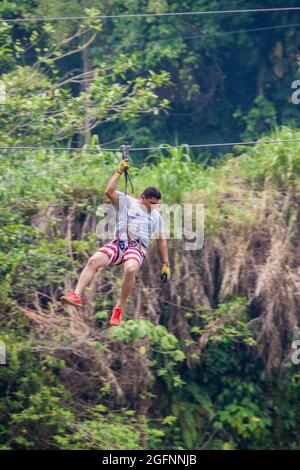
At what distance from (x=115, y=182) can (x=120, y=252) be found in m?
0.70

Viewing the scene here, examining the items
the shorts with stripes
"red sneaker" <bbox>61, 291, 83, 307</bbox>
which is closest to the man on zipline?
the shorts with stripes

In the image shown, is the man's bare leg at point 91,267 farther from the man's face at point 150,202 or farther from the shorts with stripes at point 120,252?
the man's face at point 150,202

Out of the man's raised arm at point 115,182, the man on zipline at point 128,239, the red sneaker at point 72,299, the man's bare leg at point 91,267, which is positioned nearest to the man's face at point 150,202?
A: the man on zipline at point 128,239

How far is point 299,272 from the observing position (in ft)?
42.7

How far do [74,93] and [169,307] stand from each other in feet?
20.4

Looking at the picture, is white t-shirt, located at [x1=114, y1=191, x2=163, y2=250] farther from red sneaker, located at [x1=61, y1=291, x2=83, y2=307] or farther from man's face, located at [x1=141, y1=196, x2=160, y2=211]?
red sneaker, located at [x1=61, y1=291, x2=83, y2=307]

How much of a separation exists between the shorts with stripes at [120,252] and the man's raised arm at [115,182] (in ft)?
1.27

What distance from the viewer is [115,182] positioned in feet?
30.4

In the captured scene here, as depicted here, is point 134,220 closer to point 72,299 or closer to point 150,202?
point 150,202

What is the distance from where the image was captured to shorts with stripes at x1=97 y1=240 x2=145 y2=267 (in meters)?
9.59

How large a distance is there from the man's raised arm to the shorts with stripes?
0.39 metres

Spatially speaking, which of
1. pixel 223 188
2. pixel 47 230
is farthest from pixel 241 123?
pixel 47 230

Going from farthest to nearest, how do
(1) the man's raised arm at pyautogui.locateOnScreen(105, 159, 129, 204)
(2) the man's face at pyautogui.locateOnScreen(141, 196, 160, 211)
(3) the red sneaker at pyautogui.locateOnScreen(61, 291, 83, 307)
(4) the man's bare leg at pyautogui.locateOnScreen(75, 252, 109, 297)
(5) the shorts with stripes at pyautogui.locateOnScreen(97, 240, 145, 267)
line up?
(2) the man's face at pyautogui.locateOnScreen(141, 196, 160, 211) < (5) the shorts with stripes at pyautogui.locateOnScreen(97, 240, 145, 267) < (4) the man's bare leg at pyautogui.locateOnScreen(75, 252, 109, 297) < (3) the red sneaker at pyautogui.locateOnScreen(61, 291, 83, 307) < (1) the man's raised arm at pyautogui.locateOnScreen(105, 159, 129, 204)

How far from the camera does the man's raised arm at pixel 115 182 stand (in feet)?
30.0
